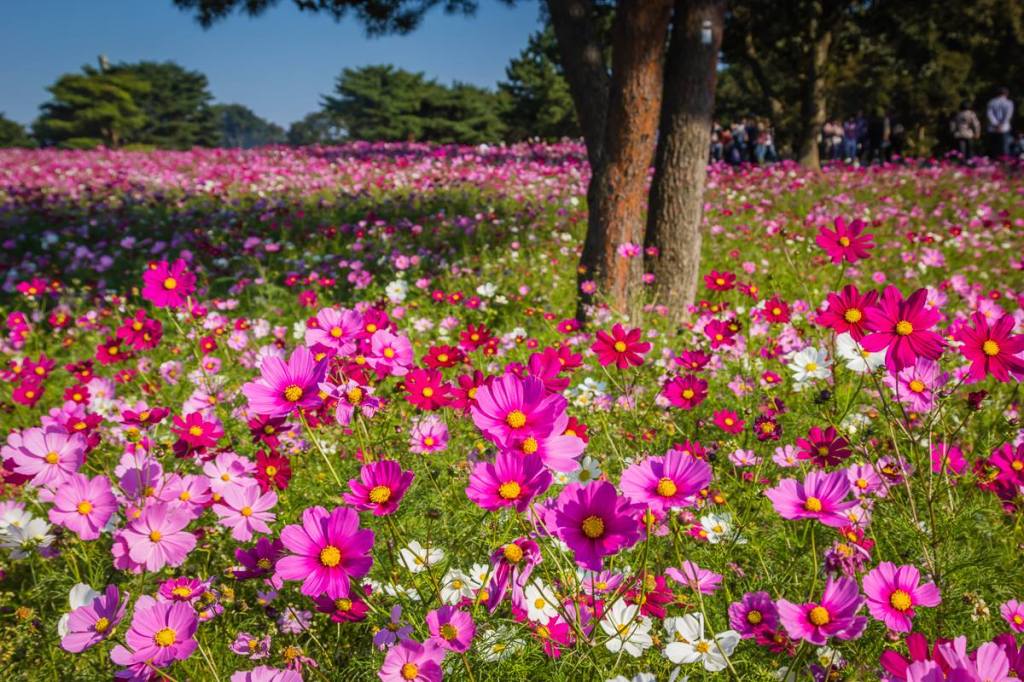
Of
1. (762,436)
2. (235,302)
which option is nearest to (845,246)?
(762,436)

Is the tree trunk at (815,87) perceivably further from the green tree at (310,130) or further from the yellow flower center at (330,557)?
the green tree at (310,130)

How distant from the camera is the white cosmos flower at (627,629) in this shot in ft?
3.65

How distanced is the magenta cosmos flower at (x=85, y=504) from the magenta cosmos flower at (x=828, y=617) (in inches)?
50.5

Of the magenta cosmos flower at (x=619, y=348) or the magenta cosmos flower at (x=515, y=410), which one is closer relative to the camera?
the magenta cosmos flower at (x=515, y=410)

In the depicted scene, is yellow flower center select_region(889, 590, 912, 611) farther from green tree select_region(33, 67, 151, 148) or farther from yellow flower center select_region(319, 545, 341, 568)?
green tree select_region(33, 67, 151, 148)

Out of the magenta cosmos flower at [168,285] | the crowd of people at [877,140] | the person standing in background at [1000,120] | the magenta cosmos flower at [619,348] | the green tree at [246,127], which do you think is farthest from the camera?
the green tree at [246,127]

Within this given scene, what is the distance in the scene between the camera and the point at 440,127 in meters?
27.5

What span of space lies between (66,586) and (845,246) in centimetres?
234

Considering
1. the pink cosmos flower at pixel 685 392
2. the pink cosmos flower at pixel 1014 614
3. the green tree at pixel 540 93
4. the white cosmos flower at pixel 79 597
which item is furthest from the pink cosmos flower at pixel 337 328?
the green tree at pixel 540 93

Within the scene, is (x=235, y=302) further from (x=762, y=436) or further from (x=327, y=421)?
(x=762, y=436)

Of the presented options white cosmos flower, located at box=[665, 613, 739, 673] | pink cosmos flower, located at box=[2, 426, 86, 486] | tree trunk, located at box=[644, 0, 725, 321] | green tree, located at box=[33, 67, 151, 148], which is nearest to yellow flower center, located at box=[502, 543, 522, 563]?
white cosmos flower, located at box=[665, 613, 739, 673]

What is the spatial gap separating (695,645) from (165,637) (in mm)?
927

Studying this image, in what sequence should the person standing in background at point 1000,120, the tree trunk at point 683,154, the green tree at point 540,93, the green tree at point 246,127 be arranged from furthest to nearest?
the green tree at point 246,127 < the green tree at point 540,93 < the person standing in background at point 1000,120 < the tree trunk at point 683,154

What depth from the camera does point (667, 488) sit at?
3.18ft
